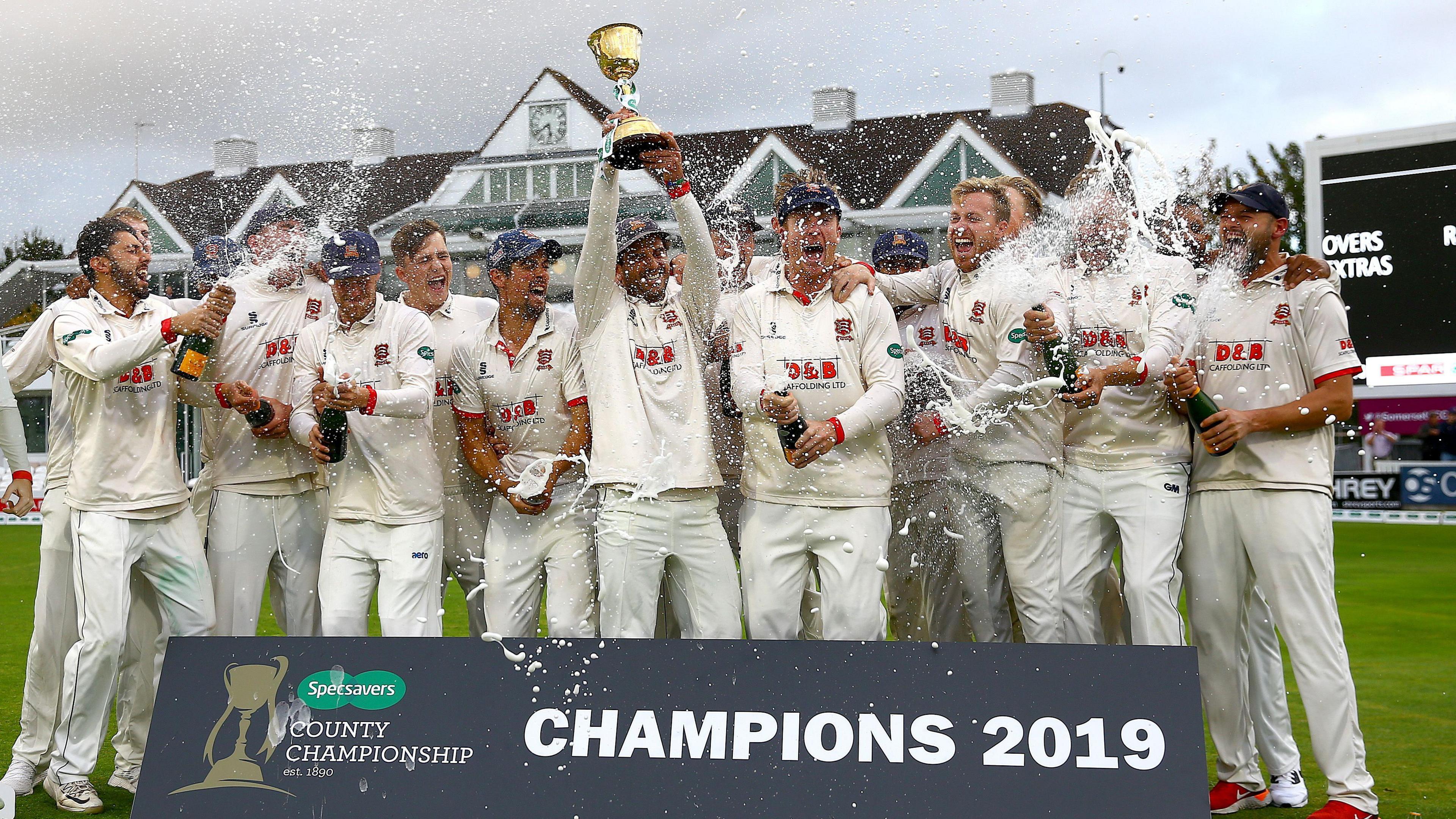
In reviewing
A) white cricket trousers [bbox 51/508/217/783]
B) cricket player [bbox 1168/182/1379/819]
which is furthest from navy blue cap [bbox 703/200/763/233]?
white cricket trousers [bbox 51/508/217/783]

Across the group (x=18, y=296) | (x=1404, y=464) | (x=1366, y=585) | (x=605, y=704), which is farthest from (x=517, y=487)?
(x=1404, y=464)

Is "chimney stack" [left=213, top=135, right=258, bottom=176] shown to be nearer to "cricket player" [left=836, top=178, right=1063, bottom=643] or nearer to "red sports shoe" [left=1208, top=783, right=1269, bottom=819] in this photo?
"cricket player" [left=836, top=178, right=1063, bottom=643]

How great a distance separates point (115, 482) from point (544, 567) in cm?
161

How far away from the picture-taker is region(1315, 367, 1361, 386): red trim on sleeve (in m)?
4.14

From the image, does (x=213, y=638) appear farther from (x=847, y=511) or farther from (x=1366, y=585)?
(x=1366, y=585)

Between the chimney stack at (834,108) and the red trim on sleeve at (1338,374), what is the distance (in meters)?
1.92

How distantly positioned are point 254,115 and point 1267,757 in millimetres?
4553

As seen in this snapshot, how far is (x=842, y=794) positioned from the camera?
3594mm

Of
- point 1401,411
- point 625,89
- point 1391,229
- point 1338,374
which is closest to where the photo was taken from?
point 625,89

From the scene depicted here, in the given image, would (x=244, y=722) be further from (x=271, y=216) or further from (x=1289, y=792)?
(x=1289, y=792)

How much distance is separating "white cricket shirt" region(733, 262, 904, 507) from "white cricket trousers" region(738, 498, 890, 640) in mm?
53

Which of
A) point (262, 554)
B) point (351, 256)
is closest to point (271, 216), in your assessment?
point (351, 256)

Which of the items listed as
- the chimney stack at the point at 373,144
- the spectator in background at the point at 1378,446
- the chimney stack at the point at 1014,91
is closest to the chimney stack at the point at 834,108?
the chimney stack at the point at 1014,91

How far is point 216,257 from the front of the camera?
4.72 meters
